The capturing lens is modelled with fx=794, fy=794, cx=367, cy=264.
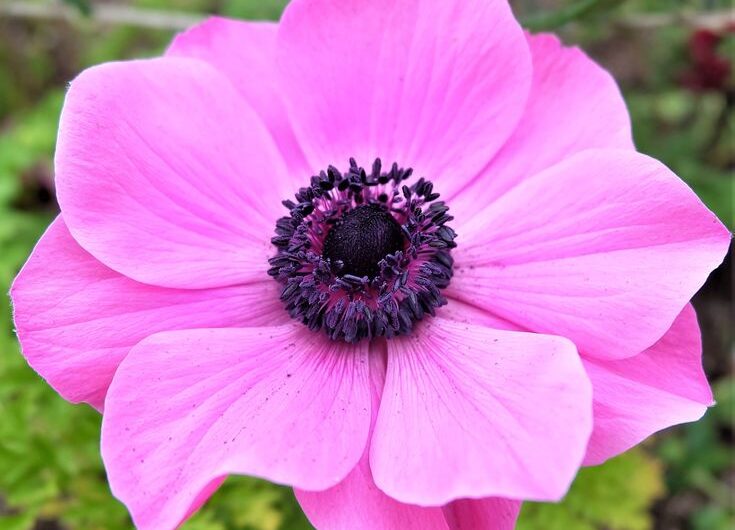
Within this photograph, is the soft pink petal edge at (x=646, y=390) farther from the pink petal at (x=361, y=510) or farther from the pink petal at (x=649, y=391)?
the pink petal at (x=361, y=510)

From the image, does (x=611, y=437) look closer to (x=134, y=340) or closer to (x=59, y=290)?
(x=134, y=340)

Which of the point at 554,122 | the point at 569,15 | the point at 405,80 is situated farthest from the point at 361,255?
the point at 569,15

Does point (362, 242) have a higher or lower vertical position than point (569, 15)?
lower

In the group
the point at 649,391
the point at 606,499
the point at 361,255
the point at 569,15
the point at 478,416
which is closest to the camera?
the point at 478,416

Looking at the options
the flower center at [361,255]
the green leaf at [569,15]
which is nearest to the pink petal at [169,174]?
the flower center at [361,255]

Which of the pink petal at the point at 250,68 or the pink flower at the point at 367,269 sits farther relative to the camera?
the pink petal at the point at 250,68

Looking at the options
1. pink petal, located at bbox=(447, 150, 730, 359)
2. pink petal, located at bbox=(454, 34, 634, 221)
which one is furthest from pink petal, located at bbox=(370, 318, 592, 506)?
pink petal, located at bbox=(454, 34, 634, 221)

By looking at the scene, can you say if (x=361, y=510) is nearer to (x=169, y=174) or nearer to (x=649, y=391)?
(x=649, y=391)
